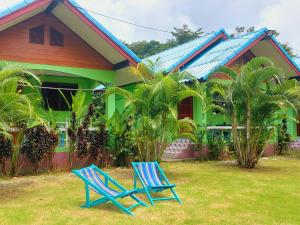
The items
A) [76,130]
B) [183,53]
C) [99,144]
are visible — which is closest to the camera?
[76,130]

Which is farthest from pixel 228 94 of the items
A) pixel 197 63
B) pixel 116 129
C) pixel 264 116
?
pixel 197 63

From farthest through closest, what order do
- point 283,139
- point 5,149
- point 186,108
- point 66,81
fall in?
point 186,108 → point 66,81 → point 283,139 → point 5,149

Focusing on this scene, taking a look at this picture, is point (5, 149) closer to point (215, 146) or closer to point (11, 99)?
point (11, 99)


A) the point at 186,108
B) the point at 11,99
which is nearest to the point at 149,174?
the point at 11,99

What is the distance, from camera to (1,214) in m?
6.10

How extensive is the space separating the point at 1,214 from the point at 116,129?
5.75 m

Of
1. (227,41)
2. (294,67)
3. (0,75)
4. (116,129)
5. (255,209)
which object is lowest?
(255,209)

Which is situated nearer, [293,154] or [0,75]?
[0,75]

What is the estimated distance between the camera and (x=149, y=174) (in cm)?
762

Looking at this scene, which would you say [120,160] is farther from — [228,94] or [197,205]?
[197,205]

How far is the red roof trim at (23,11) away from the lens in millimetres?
10758

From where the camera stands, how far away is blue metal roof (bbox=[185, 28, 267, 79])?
48.3 feet

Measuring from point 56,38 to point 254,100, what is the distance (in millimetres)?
7031

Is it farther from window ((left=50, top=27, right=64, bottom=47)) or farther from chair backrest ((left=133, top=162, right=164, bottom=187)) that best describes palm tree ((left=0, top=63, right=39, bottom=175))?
window ((left=50, top=27, right=64, bottom=47))
